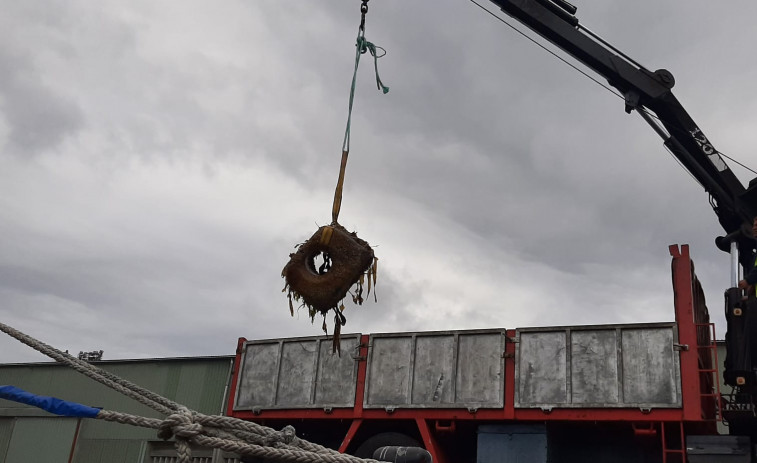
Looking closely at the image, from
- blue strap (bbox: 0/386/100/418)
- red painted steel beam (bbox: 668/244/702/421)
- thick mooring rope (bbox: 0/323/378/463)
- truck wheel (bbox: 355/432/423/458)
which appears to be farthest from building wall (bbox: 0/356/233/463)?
thick mooring rope (bbox: 0/323/378/463)

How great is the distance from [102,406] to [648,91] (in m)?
17.1

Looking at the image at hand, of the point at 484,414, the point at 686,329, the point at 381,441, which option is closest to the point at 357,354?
the point at 381,441

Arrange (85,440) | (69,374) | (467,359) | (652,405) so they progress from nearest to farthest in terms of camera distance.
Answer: (652,405) → (467,359) → (85,440) → (69,374)

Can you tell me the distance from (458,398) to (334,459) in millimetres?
7242

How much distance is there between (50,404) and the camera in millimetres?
4289

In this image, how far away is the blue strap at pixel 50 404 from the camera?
407 centimetres

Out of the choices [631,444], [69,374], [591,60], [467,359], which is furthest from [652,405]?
[69,374]

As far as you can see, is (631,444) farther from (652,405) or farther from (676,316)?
(676,316)

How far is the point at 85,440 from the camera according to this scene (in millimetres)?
20156

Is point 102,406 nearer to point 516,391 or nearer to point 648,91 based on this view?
point 516,391

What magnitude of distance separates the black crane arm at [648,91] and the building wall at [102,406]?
11.9 m

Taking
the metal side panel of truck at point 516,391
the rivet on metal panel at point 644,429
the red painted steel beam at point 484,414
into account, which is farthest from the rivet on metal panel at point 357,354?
the rivet on metal panel at point 644,429

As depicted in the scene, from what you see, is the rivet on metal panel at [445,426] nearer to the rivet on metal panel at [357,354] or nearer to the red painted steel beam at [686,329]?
the rivet on metal panel at [357,354]

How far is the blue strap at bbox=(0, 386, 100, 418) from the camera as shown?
4.07 metres
